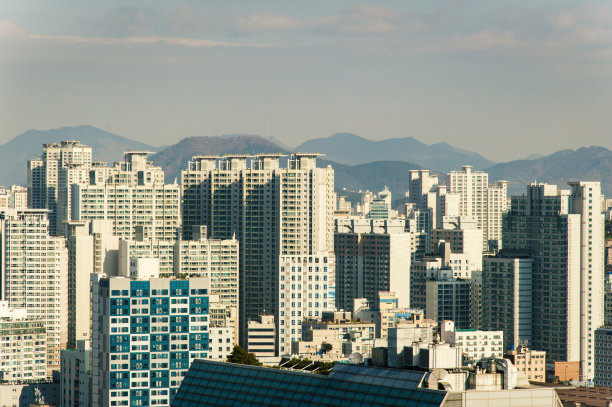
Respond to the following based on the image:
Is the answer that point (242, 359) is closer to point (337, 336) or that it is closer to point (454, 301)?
point (337, 336)

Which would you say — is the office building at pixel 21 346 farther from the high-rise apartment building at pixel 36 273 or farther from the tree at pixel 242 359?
the tree at pixel 242 359

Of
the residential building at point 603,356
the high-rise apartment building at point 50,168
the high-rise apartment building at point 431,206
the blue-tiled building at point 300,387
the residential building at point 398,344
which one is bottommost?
the residential building at point 603,356

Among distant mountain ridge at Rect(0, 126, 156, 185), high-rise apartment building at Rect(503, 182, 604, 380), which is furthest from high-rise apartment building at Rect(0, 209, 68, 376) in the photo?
distant mountain ridge at Rect(0, 126, 156, 185)

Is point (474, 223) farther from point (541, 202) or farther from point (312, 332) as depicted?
point (312, 332)

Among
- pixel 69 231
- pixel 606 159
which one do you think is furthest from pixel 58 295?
pixel 606 159

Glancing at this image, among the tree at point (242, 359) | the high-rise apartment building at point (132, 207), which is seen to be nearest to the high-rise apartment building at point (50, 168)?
the high-rise apartment building at point (132, 207)

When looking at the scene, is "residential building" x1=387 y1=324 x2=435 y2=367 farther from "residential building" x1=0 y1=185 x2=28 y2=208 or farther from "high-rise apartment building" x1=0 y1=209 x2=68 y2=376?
"residential building" x1=0 y1=185 x2=28 y2=208
